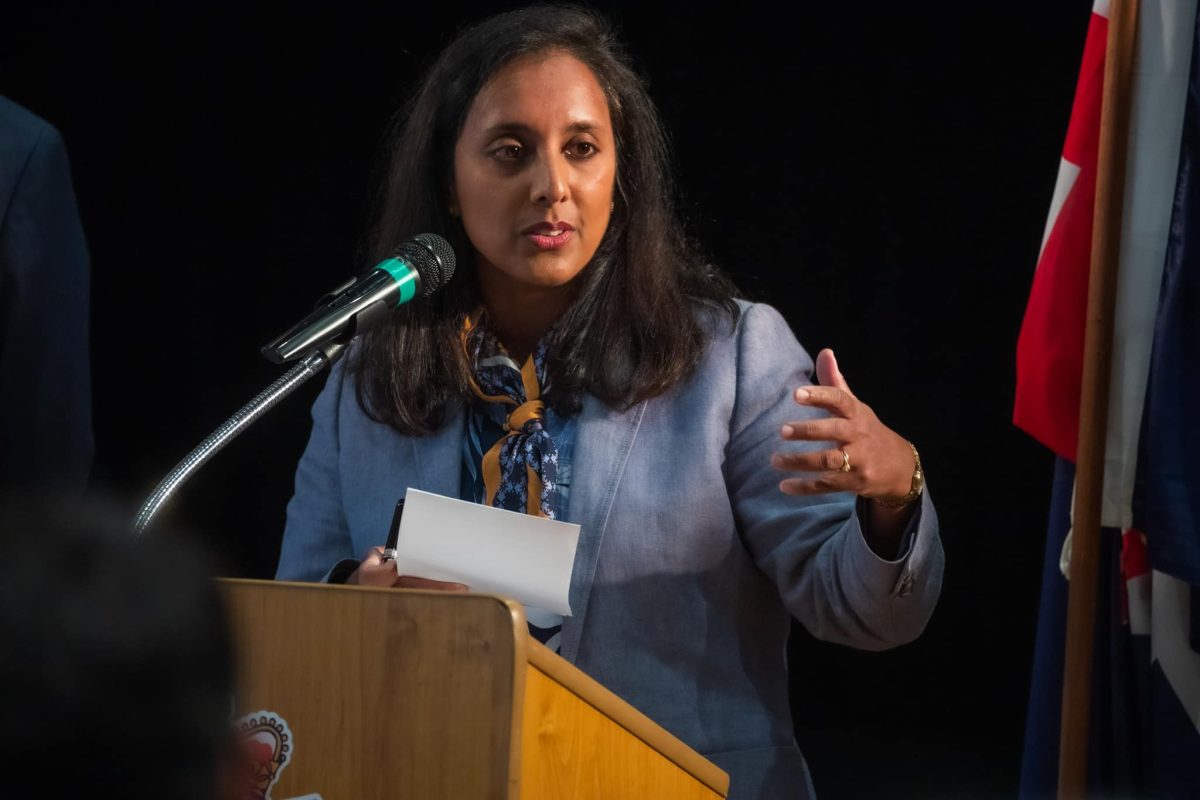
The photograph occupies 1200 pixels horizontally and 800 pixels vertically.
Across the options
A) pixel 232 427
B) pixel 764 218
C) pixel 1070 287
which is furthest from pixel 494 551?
pixel 764 218

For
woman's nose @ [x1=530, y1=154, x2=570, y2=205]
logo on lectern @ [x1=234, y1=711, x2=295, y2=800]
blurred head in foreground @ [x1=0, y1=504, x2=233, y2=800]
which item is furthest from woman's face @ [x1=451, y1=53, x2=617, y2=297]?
blurred head in foreground @ [x1=0, y1=504, x2=233, y2=800]

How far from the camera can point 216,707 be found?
497mm

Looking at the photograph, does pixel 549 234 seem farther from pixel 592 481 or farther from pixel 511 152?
pixel 592 481

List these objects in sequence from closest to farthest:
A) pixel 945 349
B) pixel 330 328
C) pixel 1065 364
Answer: pixel 330 328 → pixel 1065 364 → pixel 945 349

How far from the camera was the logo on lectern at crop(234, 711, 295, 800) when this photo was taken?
121 cm

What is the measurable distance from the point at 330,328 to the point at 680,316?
76 cm

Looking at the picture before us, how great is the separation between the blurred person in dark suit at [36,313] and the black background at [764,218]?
51.7 inches

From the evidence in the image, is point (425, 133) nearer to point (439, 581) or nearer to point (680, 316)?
point (680, 316)

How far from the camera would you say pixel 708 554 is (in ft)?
6.47

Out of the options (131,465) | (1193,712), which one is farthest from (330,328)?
(131,465)

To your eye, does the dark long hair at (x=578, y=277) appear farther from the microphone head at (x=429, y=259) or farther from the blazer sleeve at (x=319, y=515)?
the microphone head at (x=429, y=259)

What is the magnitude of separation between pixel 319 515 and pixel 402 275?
2.17 ft

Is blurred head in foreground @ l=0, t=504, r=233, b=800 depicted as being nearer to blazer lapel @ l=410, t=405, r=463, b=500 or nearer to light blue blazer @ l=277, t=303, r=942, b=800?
light blue blazer @ l=277, t=303, r=942, b=800

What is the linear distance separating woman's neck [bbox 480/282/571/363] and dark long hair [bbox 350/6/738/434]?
0.13 feet
